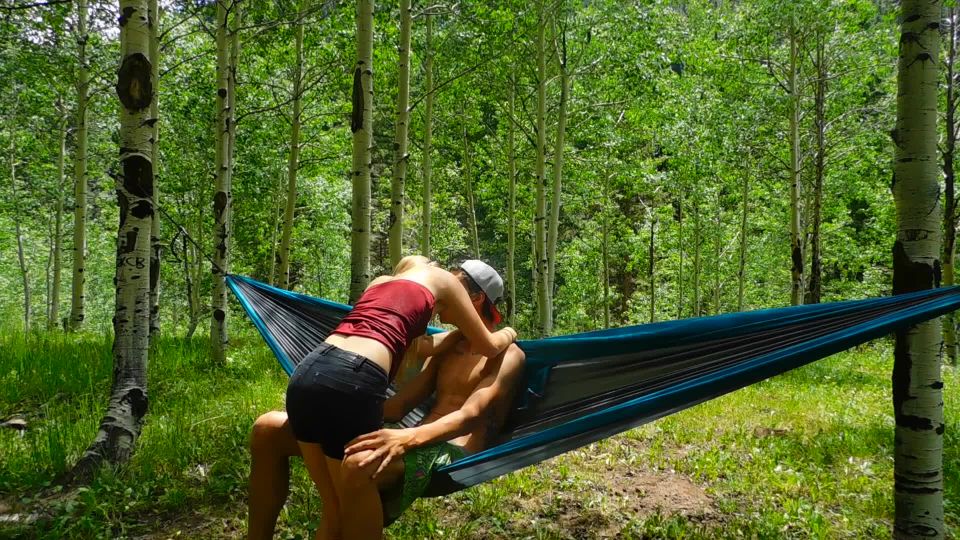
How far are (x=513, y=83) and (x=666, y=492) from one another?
29.6ft

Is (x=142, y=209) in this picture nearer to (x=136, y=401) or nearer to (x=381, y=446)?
(x=136, y=401)

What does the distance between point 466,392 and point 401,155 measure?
3.57 m

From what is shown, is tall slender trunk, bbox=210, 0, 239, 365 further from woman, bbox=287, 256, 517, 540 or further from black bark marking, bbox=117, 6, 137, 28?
woman, bbox=287, 256, 517, 540

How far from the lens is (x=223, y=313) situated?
210 inches

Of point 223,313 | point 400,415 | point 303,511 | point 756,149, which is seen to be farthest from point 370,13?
point 756,149

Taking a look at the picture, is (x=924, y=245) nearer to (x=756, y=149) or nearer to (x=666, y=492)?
(x=666, y=492)

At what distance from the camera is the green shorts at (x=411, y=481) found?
1773 millimetres

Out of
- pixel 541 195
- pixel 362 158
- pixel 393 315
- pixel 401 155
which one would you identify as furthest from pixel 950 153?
pixel 393 315

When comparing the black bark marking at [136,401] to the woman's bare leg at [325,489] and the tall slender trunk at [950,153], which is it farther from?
the tall slender trunk at [950,153]

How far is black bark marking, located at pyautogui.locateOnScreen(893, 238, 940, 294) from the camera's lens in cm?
194

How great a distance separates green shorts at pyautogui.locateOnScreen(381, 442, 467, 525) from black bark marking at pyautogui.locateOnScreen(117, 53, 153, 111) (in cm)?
234

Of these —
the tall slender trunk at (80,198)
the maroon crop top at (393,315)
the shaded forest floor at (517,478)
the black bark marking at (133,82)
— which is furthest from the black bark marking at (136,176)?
the tall slender trunk at (80,198)

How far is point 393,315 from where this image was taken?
6.07 ft

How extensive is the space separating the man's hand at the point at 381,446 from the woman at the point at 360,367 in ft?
0.09
